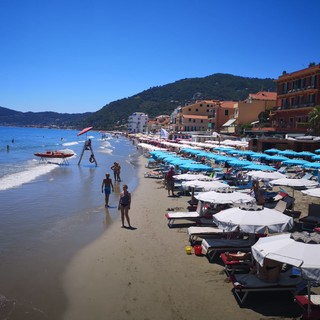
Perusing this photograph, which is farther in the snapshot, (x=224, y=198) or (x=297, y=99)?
(x=297, y=99)

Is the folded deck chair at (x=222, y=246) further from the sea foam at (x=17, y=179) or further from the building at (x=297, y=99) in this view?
the building at (x=297, y=99)

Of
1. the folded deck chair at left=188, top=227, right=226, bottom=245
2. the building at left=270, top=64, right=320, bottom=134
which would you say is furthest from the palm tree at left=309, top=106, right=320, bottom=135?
the folded deck chair at left=188, top=227, right=226, bottom=245

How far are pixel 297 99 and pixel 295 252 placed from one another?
43595 millimetres

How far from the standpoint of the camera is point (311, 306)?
643 cm

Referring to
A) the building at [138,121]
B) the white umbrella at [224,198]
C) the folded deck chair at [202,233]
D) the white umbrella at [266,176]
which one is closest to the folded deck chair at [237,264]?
the folded deck chair at [202,233]

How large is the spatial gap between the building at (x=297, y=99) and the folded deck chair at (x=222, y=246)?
32.7m

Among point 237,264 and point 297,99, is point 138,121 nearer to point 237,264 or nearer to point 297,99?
point 297,99

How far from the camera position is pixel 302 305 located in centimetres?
648

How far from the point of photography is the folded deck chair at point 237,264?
808 centimetres

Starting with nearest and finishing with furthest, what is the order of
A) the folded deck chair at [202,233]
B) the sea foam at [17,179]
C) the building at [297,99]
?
the folded deck chair at [202,233] < the sea foam at [17,179] < the building at [297,99]

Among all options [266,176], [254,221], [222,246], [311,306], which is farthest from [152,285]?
[266,176]

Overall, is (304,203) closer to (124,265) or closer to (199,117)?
(124,265)

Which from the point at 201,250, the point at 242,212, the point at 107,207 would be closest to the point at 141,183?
the point at 107,207

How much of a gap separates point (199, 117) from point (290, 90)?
4225 cm
